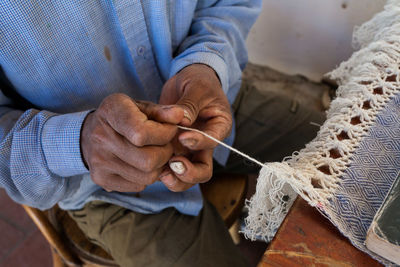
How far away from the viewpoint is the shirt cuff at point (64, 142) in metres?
0.61

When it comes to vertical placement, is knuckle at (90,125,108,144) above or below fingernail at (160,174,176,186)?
above

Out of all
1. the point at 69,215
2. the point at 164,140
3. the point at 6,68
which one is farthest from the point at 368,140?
the point at 69,215

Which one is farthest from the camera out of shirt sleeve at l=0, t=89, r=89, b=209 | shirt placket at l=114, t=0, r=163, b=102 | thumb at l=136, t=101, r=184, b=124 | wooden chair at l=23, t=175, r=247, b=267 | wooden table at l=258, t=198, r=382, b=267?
wooden chair at l=23, t=175, r=247, b=267

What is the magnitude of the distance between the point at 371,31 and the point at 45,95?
795 mm

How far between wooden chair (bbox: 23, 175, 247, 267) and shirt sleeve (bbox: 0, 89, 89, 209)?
17 cm

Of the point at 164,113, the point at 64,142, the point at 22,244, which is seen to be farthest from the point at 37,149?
the point at 22,244

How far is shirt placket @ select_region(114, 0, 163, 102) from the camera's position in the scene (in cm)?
71

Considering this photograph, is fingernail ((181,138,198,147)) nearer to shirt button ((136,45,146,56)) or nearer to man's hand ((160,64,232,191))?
man's hand ((160,64,232,191))

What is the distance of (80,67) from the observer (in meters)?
0.72

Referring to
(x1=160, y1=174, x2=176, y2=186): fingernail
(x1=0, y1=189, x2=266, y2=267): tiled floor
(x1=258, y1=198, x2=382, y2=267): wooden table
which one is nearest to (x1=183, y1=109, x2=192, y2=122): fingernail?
(x1=160, y1=174, x2=176, y2=186): fingernail

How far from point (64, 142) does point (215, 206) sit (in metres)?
0.46

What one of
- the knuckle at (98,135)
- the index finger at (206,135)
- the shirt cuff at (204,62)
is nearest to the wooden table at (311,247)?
the index finger at (206,135)

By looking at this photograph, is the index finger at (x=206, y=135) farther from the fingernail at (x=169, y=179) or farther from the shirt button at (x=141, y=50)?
the shirt button at (x=141, y=50)

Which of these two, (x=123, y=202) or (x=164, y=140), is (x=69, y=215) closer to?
(x=123, y=202)
